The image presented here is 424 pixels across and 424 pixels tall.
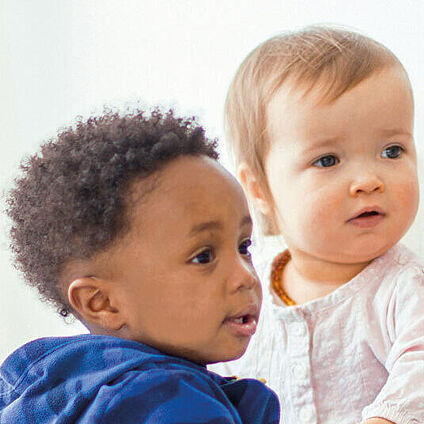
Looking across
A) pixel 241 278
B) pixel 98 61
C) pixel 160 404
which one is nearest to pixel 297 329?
pixel 241 278

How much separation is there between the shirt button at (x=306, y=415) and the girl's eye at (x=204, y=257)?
1.63 ft

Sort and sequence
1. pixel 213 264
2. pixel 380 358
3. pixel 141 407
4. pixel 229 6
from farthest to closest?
pixel 229 6, pixel 380 358, pixel 213 264, pixel 141 407

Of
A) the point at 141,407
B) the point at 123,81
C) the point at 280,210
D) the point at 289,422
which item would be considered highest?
the point at 123,81

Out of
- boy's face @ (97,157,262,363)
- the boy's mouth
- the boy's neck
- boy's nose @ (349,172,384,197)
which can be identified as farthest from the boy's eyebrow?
the boy's neck

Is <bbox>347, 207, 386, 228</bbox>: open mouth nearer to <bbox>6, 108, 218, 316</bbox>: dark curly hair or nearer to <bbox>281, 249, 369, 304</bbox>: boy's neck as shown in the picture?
<bbox>281, 249, 369, 304</bbox>: boy's neck

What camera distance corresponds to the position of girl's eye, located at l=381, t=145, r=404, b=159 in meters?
1.13

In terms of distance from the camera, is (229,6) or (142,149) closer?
(142,149)

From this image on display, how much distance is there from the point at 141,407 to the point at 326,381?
1.83 ft

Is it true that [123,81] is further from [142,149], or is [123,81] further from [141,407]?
[141,407]

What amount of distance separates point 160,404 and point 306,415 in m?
0.55

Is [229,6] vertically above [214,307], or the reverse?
[229,6]

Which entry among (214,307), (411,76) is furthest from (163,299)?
(411,76)

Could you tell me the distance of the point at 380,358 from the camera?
3.74 feet

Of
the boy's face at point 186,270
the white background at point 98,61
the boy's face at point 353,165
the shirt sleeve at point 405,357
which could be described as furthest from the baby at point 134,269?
the white background at point 98,61
